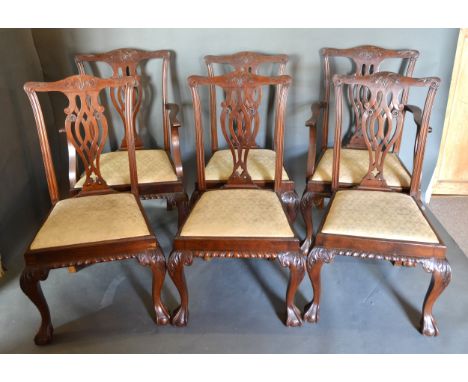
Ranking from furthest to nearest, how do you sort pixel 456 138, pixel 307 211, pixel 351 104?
pixel 456 138 < pixel 351 104 < pixel 307 211

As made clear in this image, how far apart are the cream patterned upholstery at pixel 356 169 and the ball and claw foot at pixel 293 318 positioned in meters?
0.65

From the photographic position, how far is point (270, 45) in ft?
7.79

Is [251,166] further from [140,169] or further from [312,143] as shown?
[140,169]

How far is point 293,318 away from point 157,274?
0.60 meters

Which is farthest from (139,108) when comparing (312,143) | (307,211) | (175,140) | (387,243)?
(387,243)

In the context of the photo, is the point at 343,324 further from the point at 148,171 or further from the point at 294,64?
the point at 294,64

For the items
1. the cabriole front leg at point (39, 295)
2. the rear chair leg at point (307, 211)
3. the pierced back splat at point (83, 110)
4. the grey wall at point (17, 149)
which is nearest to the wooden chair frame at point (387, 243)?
the rear chair leg at point (307, 211)

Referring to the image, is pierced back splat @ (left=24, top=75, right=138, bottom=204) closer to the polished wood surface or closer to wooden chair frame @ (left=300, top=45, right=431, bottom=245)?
wooden chair frame @ (left=300, top=45, right=431, bottom=245)

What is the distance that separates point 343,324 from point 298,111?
1212mm

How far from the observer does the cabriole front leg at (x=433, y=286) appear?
1.69 meters

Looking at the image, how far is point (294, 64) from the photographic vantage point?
2.41 meters
